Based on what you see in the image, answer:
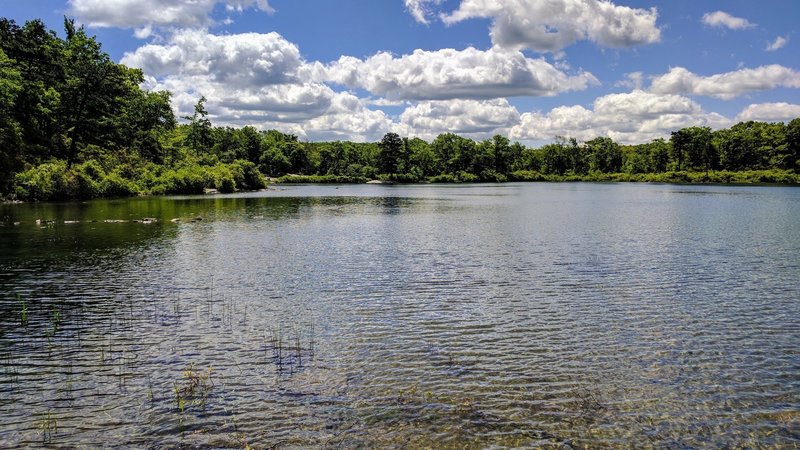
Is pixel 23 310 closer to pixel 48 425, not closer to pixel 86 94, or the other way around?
pixel 48 425

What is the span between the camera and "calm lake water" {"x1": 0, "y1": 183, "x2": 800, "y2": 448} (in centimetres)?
1145

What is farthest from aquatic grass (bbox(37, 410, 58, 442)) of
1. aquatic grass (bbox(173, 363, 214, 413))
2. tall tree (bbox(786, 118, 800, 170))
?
tall tree (bbox(786, 118, 800, 170))

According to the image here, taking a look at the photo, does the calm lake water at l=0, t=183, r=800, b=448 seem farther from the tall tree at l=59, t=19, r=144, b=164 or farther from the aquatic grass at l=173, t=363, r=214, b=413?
the tall tree at l=59, t=19, r=144, b=164

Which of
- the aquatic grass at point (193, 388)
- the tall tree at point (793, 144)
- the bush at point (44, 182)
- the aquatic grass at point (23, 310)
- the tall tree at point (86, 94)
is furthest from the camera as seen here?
the tall tree at point (793, 144)

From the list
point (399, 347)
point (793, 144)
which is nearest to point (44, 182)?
point (399, 347)

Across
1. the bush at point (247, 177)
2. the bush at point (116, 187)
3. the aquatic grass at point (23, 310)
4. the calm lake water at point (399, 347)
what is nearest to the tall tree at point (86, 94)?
the bush at point (116, 187)

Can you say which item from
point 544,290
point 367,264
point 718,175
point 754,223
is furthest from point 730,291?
→ point 718,175

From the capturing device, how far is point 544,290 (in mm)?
24953

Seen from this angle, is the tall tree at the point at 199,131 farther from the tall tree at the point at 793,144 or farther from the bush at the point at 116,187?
the tall tree at the point at 793,144

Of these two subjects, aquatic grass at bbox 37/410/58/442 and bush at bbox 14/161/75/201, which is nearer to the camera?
aquatic grass at bbox 37/410/58/442

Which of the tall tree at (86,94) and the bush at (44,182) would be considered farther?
the tall tree at (86,94)

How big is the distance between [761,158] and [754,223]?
175409mm

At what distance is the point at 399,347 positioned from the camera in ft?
55.2

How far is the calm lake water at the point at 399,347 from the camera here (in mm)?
11445
